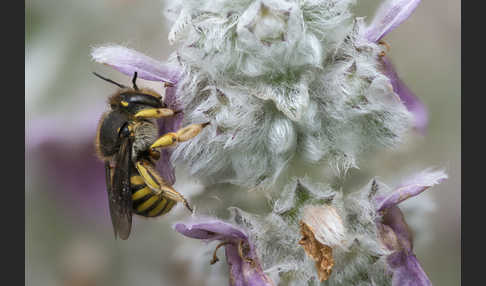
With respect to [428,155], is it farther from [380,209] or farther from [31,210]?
[31,210]

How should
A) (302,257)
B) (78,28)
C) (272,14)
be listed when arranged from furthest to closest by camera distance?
(78,28)
(302,257)
(272,14)

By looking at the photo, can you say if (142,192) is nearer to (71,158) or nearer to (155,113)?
(155,113)

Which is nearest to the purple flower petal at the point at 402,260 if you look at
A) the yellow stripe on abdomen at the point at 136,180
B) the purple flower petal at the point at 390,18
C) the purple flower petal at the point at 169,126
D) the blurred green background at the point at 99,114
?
the purple flower petal at the point at 390,18

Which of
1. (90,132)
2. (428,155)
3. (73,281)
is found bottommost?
(73,281)

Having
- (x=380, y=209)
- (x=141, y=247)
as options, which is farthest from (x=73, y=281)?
(x=380, y=209)

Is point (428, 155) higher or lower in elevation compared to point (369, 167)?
lower

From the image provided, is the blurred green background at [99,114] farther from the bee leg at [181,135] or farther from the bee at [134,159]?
the bee leg at [181,135]

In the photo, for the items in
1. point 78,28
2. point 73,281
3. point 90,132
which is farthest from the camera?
point 78,28
